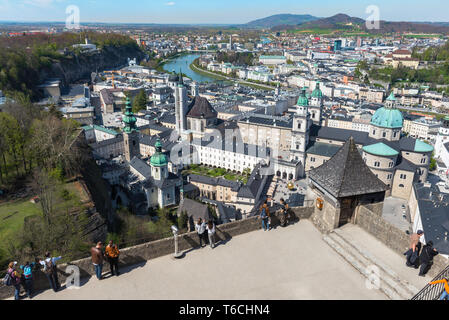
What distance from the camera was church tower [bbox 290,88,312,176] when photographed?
38031 millimetres

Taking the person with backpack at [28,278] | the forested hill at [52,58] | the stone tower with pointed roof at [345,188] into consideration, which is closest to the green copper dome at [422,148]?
the stone tower with pointed roof at [345,188]

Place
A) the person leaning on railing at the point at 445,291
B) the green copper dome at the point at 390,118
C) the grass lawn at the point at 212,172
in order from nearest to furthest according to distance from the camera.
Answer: the person leaning on railing at the point at 445,291
the green copper dome at the point at 390,118
the grass lawn at the point at 212,172

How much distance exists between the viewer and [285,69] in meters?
114

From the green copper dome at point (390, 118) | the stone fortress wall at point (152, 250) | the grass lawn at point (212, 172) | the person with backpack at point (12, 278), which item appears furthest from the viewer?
the grass lawn at point (212, 172)

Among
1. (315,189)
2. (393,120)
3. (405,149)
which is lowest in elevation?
(405,149)

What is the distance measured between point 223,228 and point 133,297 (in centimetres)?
313

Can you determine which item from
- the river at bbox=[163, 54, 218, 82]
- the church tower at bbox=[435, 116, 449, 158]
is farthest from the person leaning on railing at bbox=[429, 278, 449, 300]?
the river at bbox=[163, 54, 218, 82]

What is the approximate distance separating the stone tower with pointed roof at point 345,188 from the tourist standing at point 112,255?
18.5 ft

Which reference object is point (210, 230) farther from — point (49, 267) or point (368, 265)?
point (368, 265)

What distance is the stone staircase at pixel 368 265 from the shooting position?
23.4 ft

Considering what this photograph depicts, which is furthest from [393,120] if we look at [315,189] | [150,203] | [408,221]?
[315,189]

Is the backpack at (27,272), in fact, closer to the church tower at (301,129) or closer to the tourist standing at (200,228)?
the tourist standing at (200,228)

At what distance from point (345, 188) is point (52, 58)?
3483 inches
